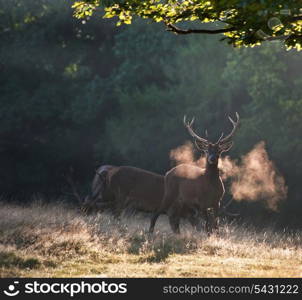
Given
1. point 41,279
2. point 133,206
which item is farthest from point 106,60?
point 41,279

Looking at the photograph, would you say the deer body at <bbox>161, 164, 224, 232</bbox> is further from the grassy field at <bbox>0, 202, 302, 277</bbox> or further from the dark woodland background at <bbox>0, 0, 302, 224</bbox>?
the dark woodland background at <bbox>0, 0, 302, 224</bbox>

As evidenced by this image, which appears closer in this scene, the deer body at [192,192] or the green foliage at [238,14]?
the green foliage at [238,14]

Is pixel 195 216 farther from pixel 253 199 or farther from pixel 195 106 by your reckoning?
pixel 195 106

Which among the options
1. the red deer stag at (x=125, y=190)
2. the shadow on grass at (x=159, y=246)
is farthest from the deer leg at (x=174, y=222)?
the shadow on grass at (x=159, y=246)

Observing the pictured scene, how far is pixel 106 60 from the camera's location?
1500 inches

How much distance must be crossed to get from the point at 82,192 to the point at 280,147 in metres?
10.0

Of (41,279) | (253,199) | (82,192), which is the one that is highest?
(41,279)

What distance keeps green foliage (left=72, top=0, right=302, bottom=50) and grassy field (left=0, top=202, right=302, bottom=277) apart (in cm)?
433

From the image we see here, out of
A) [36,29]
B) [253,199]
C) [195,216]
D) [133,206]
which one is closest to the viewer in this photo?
[195,216]

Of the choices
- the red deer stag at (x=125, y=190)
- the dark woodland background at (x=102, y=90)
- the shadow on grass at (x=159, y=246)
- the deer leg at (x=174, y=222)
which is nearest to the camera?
the shadow on grass at (x=159, y=246)

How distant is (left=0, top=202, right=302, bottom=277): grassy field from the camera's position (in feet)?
43.3

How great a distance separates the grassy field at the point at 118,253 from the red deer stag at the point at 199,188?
1.51m

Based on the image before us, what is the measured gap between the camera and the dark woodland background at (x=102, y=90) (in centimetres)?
3288

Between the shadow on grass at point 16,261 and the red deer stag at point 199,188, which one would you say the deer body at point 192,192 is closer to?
the red deer stag at point 199,188
